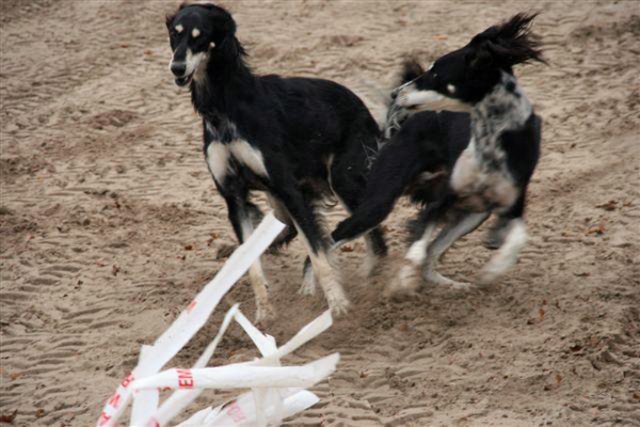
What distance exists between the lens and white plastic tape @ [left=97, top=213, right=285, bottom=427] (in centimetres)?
404

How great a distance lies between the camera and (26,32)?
12.9m

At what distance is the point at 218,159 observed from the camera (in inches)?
252

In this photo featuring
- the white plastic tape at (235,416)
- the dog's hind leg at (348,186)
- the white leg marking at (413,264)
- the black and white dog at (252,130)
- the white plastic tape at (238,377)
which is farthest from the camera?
the dog's hind leg at (348,186)

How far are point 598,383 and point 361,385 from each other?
1.25m

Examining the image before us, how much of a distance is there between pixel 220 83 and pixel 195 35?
364 mm

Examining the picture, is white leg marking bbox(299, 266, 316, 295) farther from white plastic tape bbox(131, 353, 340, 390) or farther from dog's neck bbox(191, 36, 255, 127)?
white plastic tape bbox(131, 353, 340, 390)

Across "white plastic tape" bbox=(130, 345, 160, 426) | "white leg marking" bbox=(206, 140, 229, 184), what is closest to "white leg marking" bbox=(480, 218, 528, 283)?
"white leg marking" bbox=(206, 140, 229, 184)

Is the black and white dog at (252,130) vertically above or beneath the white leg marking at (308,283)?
above

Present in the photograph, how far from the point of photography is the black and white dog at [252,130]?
20.5ft

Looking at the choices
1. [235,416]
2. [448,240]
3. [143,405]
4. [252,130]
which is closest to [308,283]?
[448,240]

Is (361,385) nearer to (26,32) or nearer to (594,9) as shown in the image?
(594,9)

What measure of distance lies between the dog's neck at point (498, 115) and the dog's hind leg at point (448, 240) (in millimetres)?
470

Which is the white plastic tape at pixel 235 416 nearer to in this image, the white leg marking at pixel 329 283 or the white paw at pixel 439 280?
the white leg marking at pixel 329 283

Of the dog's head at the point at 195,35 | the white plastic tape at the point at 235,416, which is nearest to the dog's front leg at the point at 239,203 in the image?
the dog's head at the point at 195,35
